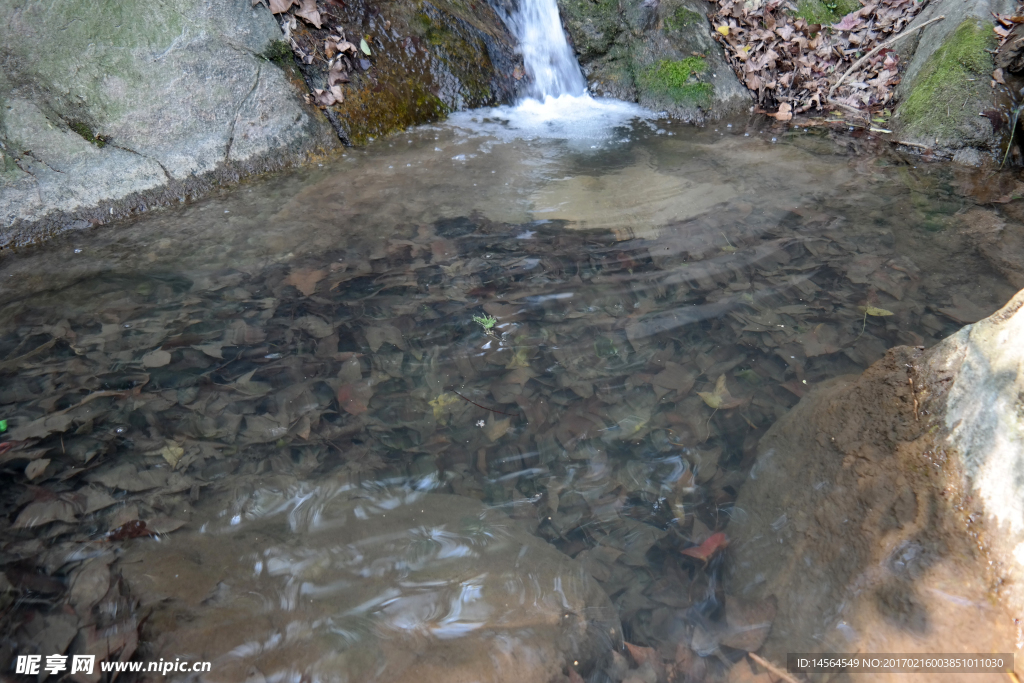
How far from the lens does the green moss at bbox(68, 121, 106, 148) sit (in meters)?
4.29

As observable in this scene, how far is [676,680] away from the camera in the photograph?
179 cm

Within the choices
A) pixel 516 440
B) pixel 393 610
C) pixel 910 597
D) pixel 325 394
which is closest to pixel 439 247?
pixel 325 394

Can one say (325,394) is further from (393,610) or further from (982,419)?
(982,419)

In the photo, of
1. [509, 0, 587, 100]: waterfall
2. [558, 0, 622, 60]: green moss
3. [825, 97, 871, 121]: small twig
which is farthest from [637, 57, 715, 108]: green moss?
[825, 97, 871, 121]: small twig

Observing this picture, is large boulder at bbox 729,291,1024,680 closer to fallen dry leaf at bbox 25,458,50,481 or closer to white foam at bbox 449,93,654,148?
fallen dry leaf at bbox 25,458,50,481

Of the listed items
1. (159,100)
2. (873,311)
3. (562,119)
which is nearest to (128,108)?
(159,100)

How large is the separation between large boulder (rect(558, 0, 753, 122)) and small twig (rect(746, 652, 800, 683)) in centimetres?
576

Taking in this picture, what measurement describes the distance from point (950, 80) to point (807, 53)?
1657 mm

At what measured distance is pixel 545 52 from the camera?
6.85m

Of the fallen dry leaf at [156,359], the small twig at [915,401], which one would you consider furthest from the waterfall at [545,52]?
the small twig at [915,401]

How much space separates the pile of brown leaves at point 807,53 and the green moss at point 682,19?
0.24 m

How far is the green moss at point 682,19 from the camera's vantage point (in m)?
6.71

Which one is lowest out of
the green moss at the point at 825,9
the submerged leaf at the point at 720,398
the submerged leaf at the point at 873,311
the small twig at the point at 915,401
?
the submerged leaf at the point at 720,398

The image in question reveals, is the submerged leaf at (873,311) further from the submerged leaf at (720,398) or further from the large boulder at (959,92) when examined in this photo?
the large boulder at (959,92)
